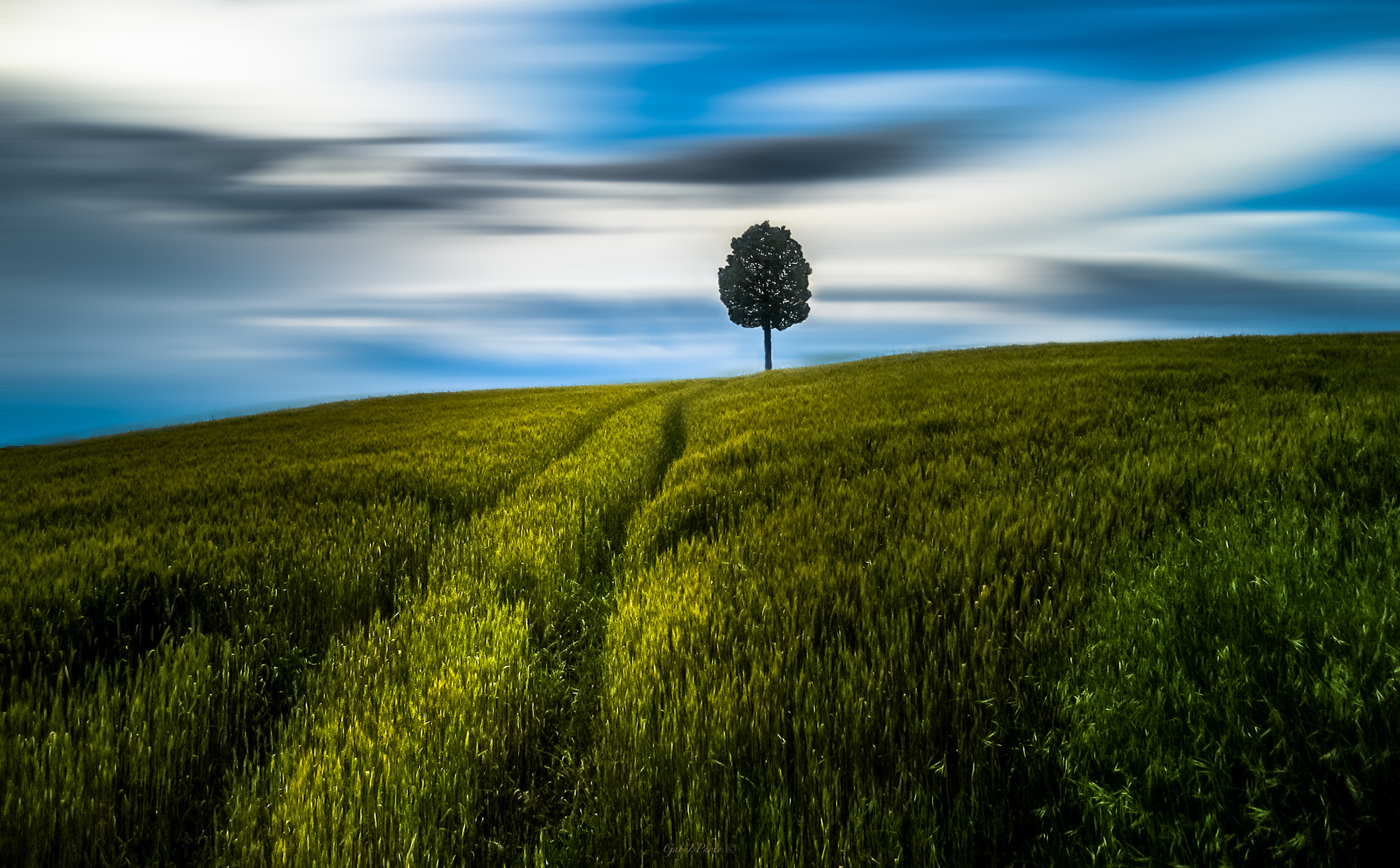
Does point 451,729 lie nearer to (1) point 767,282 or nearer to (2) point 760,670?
(2) point 760,670

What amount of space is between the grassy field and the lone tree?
52988 millimetres

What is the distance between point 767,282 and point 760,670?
58.8 meters

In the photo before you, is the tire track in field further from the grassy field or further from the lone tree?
the lone tree

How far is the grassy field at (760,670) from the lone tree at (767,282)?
174 feet

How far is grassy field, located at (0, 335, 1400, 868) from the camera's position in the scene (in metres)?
2.32

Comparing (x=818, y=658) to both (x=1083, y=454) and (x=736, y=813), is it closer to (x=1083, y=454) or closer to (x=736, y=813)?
(x=736, y=813)

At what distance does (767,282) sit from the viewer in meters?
59.4

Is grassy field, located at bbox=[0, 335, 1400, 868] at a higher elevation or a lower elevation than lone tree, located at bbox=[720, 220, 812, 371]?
lower

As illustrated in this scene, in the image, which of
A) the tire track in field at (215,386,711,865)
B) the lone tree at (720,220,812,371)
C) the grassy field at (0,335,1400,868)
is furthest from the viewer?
the lone tree at (720,220,812,371)

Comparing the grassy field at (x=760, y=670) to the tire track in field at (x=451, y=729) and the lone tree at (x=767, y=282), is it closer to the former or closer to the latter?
the tire track in field at (x=451, y=729)

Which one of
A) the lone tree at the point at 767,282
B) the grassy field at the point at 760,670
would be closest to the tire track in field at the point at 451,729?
the grassy field at the point at 760,670

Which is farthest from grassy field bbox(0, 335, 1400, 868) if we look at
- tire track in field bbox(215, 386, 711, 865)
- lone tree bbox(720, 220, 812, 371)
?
lone tree bbox(720, 220, 812, 371)

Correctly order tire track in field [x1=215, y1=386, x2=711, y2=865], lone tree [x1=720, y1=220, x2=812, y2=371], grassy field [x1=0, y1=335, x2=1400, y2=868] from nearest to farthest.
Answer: grassy field [x1=0, y1=335, x2=1400, y2=868]
tire track in field [x1=215, y1=386, x2=711, y2=865]
lone tree [x1=720, y1=220, x2=812, y2=371]

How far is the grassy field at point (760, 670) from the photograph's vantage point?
7.62 ft
